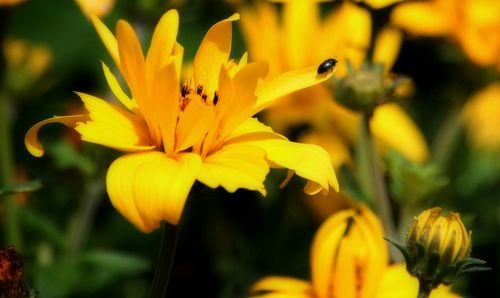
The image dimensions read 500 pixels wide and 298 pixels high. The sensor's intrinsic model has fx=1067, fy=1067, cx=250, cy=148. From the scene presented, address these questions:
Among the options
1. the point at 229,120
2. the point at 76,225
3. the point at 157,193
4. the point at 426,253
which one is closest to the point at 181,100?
the point at 229,120

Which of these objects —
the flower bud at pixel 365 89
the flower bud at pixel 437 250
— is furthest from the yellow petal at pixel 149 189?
the flower bud at pixel 365 89

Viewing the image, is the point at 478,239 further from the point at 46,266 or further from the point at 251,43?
the point at 46,266

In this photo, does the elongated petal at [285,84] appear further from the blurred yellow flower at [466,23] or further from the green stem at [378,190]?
the blurred yellow flower at [466,23]

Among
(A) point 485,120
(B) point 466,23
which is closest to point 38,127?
(B) point 466,23

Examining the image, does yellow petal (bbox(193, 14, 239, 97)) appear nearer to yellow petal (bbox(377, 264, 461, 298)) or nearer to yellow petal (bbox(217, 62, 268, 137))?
yellow petal (bbox(217, 62, 268, 137))

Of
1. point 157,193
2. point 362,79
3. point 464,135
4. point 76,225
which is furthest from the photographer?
point 464,135

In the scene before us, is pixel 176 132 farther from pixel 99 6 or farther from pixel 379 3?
pixel 99 6
